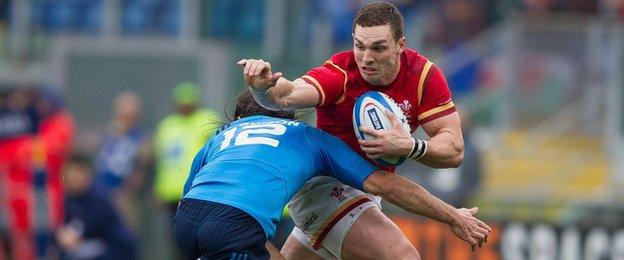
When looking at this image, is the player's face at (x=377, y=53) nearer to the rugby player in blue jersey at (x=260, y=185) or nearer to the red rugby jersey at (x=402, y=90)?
the red rugby jersey at (x=402, y=90)

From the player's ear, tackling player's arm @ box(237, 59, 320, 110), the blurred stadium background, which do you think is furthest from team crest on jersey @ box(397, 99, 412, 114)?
the blurred stadium background

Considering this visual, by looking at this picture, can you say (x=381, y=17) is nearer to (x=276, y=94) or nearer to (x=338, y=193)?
(x=276, y=94)

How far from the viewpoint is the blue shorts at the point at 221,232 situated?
7445mm

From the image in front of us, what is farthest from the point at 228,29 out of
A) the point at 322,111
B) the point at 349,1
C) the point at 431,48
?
the point at 322,111

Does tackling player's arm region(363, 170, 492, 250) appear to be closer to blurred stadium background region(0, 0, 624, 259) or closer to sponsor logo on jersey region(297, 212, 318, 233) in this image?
sponsor logo on jersey region(297, 212, 318, 233)

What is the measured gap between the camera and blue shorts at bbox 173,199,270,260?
24.4 feet

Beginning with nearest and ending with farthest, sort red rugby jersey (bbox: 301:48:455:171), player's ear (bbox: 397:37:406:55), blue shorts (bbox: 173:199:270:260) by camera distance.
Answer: blue shorts (bbox: 173:199:270:260), player's ear (bbox: 397:37:406:55), red rugby jersey (bbox: 301:48:455:171)

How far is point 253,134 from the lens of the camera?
7875mm

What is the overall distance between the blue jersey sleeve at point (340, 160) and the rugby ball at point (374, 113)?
0.11 m

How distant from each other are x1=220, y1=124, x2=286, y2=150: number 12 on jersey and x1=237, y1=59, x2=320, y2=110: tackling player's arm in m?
0.15

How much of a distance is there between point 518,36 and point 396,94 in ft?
24.4

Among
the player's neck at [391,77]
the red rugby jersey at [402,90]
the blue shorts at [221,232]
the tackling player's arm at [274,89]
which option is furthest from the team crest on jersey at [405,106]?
the blue shorts at [221,232]

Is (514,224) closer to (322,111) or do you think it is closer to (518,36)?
(518,36)

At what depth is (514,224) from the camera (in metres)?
13.1
